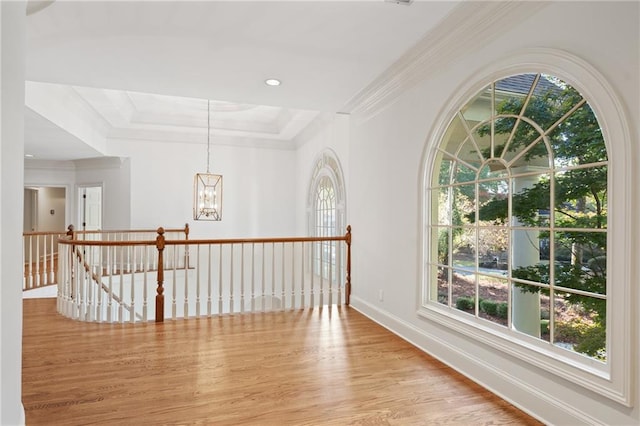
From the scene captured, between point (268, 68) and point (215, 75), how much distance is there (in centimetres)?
59

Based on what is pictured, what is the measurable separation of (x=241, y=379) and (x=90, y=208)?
7.49 metres

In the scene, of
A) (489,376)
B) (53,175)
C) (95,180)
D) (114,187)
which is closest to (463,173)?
(489,376)

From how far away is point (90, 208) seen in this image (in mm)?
8164

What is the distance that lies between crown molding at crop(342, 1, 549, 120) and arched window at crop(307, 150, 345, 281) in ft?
6.51

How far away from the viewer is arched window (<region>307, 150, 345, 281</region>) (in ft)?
17.8

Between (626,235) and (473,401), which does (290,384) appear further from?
(626,235)

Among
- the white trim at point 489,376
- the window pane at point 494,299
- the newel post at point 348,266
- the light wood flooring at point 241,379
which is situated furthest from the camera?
the newel post at point 348,266

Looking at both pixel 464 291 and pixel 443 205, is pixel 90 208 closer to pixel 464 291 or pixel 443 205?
pixel 443 205

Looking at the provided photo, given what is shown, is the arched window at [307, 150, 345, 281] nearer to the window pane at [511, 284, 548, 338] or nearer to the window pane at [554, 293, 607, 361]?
the window pane at [511, 284, 548, 338]

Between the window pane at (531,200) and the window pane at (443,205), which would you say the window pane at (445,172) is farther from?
the window pane at (531,200)

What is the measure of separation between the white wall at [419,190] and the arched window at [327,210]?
640 mm

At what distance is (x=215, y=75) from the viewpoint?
3.58 meters

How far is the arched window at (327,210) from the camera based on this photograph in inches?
213

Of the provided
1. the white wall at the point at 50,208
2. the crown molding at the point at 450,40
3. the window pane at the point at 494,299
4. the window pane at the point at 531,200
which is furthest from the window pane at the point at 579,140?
the white wall at the point at 50,208
